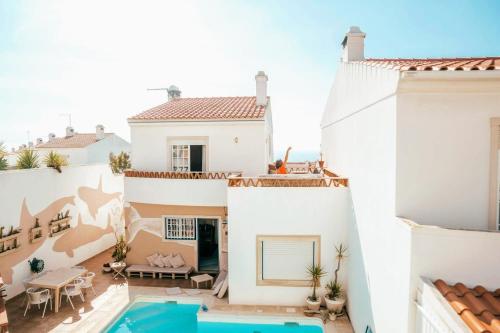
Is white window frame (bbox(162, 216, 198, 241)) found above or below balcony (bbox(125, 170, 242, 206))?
below

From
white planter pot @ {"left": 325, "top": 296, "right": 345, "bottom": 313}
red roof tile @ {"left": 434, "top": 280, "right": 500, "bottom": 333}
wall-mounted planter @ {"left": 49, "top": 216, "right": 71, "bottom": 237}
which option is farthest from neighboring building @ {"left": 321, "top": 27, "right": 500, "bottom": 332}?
wall-mounted planter @ {"left": 49, "top": 216, "right": 71, "bottom": 237}

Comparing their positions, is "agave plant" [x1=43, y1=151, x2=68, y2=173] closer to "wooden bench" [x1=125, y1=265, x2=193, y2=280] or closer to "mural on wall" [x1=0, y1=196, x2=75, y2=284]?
"mural on wall" [x1=0, y1=196, x2=75, y2=284]

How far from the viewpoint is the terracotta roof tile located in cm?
3729

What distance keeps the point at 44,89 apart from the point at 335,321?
30.6m

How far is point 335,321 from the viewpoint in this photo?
1184cm

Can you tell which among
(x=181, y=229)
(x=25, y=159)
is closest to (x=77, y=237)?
(x=25, y=159)

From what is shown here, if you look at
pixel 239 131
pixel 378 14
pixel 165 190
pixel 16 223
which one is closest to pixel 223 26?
pixel 239 131

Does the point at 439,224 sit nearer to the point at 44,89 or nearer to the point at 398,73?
the point at 398,73

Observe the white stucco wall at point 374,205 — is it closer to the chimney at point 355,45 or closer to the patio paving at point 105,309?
the chimney at point 355,45

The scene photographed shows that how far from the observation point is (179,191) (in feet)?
52.5

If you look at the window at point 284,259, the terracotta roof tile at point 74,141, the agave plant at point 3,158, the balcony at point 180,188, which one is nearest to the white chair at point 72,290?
the balcony at point 180,188

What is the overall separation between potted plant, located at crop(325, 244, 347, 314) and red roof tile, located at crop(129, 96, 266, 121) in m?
8.44

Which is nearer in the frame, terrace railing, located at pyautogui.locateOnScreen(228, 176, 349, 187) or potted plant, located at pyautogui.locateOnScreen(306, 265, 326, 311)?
potted plant, located at pyautogui.locateOnScreen(306, 265, 326, 311)

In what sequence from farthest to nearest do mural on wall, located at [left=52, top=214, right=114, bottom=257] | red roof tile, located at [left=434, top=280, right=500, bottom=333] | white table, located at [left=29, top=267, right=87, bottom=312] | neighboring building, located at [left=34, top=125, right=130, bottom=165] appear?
neighboring building, located at [left=34, top=125, right=130, bottom=165] → mural on wall, located at [left=52, top=214, right=114, bottom=257] → white table, located at [left=29, top=267, right=87, bottom=312] → red roof tile, located at [left=434, top=280, right=500, bottom=333]
